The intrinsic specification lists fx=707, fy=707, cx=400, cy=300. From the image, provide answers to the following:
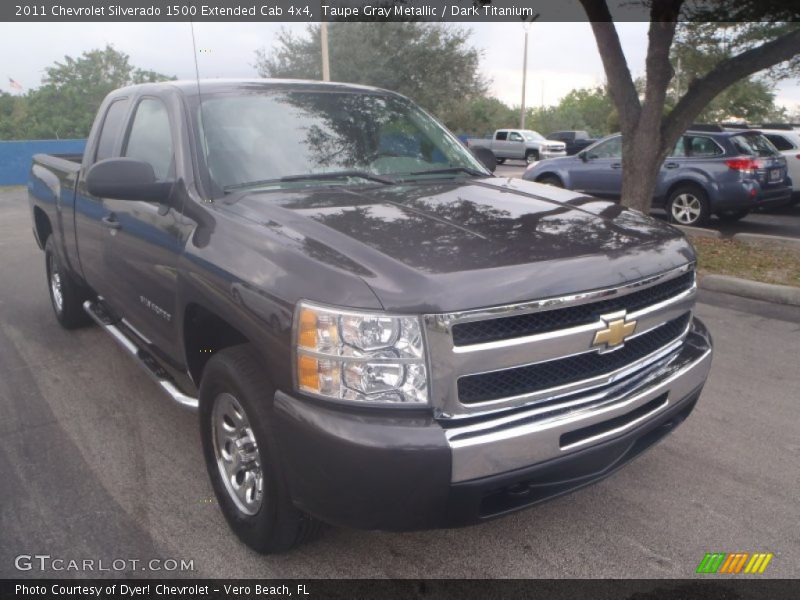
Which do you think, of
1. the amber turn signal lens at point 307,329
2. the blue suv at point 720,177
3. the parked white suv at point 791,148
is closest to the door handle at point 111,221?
the amber turn signal lens at point 307,329

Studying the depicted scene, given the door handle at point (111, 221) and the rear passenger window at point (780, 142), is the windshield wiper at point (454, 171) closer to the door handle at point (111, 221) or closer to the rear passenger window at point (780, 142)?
the door handle at point (111, 221)

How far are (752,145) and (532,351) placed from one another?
36.8ft

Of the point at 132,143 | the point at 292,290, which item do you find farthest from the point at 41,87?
the point at 292,290

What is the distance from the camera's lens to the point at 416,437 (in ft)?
7.48

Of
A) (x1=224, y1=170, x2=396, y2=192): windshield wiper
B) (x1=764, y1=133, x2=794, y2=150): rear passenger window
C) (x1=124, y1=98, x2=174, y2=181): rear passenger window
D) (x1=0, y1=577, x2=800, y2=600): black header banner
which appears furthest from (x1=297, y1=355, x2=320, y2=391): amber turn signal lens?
(x1=764, y1=133, x2=794, y2=150): rear passenger window

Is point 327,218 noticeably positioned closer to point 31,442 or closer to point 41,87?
point 31,442

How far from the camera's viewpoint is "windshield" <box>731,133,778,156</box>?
38.3ft

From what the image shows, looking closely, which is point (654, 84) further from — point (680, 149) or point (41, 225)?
point (41, 225)

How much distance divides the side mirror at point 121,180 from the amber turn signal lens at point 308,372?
4.94 feet

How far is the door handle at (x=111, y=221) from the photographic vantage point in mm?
4062

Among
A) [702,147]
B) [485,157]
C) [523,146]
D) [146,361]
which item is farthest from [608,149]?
[523,146]

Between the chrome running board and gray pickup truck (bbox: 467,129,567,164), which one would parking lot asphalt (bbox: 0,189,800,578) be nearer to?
the chrome running board

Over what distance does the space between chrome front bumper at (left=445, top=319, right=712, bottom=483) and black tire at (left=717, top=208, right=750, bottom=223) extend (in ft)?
32.5

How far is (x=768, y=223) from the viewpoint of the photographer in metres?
12.8
